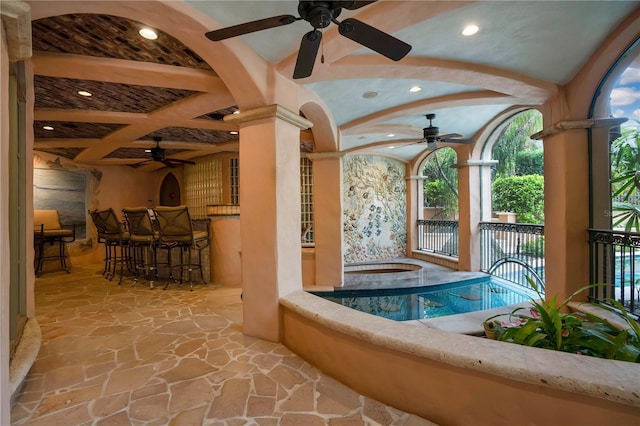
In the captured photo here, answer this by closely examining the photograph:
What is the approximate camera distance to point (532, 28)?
2490 mm

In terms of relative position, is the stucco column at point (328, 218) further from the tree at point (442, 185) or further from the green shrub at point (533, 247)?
the tree at point (442, 185)

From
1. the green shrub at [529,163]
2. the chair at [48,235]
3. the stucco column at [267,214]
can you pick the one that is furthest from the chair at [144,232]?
the green shrub at [529,163]

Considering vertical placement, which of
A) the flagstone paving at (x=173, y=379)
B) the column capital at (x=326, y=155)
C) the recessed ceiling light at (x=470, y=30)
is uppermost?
the recessed ceiling light at (x=470, y=30)

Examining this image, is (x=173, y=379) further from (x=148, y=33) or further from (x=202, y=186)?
(x=202, y=186)

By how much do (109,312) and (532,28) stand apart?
5348 mm

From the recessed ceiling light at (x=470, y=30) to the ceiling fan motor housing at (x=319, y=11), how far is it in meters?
1.45

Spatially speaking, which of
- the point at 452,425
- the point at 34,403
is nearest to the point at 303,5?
the point at 452,425

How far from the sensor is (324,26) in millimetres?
1691

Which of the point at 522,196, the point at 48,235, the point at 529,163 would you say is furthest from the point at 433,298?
the point at 529,163

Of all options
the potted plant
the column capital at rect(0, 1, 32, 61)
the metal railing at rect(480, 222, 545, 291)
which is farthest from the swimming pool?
the column capital at rect(0, 1, 32, 61)

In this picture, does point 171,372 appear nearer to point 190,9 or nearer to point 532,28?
point 190,9

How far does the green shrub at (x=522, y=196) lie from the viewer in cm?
1046

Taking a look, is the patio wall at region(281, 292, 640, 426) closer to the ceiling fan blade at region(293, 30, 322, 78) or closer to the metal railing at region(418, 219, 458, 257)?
the ceiling fan blade at region(293, 30, 322, 78)

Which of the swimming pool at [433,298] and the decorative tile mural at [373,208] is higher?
the decorative tile mural at [373,208]
